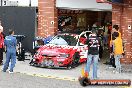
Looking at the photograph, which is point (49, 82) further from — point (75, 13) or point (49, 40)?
point (75, 13)

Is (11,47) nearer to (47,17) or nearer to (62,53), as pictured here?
(62,53)

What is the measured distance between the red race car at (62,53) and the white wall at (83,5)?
254 cm

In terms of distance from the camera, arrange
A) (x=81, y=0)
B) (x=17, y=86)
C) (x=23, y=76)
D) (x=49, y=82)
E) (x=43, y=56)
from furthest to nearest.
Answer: (x=81, y=0)
(x=43, y=56)
(x=23, y=76)
(x=49, y=82)
(x=17, y=86)

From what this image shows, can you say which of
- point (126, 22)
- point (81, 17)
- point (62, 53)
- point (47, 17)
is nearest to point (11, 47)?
point (62, 53)

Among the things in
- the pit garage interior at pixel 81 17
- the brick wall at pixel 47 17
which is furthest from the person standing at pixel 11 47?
the brick wall at pixel 47 17

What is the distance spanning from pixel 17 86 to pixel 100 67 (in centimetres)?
651

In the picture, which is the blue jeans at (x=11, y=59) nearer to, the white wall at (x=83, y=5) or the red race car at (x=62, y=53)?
the red race car at (x=62, y=53)

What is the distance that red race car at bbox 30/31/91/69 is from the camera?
20141 mm

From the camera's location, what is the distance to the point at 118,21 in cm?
2275

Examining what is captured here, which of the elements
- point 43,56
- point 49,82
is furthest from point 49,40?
point 49,82

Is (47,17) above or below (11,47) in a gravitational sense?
above

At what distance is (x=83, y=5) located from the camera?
979 inches

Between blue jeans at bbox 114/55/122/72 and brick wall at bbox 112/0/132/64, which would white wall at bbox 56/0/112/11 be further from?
blue jeans at bbox 114/55/122/72

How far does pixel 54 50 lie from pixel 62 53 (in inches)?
18.5
